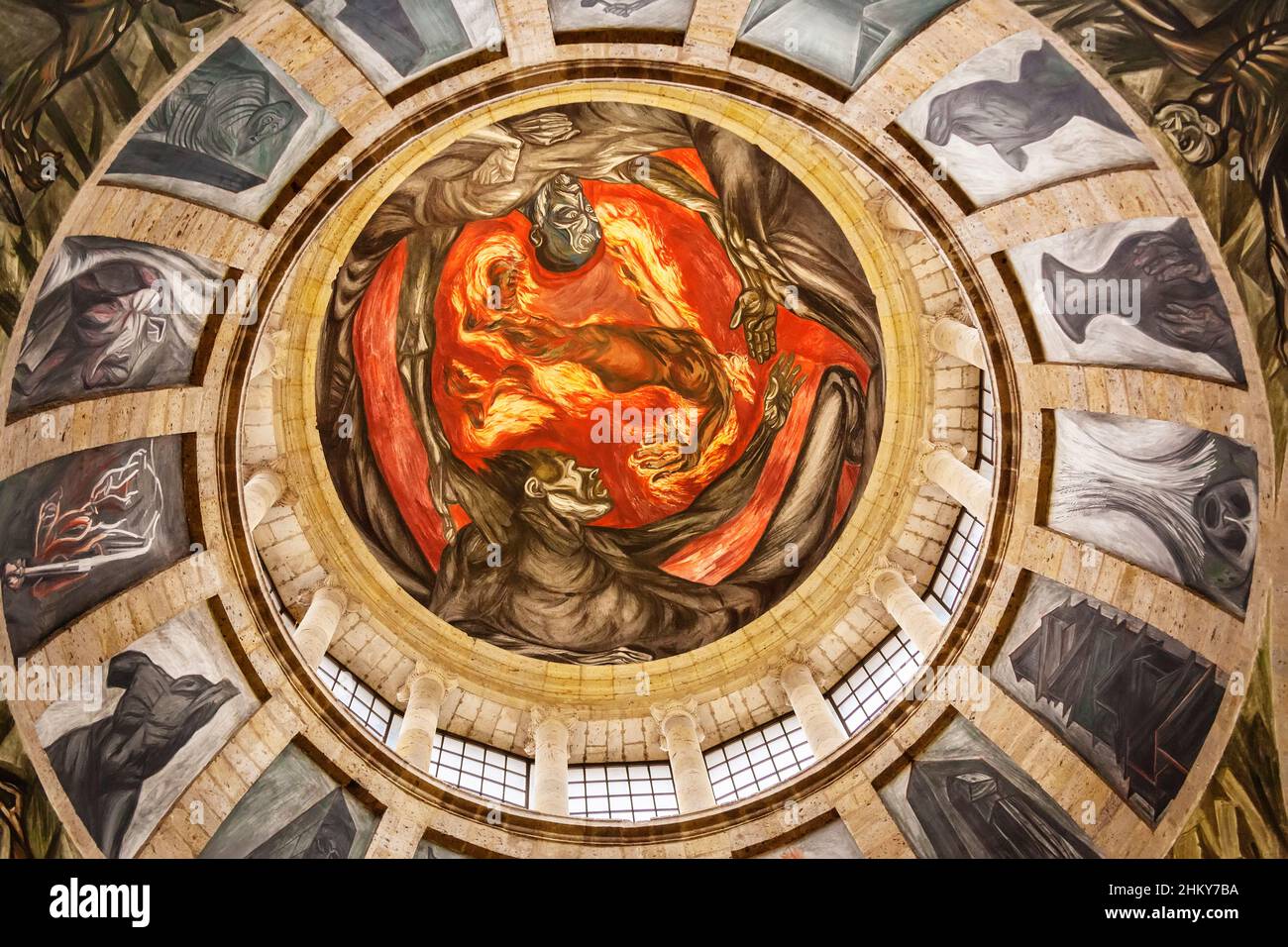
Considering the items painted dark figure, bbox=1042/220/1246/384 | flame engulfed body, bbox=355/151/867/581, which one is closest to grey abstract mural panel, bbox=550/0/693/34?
painted dark figure, bbox=1042/220/1246/384

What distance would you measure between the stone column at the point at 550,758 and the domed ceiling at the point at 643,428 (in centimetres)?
12

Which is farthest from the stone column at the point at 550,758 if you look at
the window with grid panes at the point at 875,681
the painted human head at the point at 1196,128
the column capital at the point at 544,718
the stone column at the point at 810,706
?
the painted human head at the point at 1196,128

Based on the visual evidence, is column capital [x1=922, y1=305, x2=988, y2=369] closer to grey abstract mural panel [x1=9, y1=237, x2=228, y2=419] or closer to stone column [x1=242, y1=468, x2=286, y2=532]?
grey abstract mural panel [x1=9, y1=237, x2=228, y2=419]

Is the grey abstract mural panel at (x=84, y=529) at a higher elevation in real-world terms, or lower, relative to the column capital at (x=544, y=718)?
higher

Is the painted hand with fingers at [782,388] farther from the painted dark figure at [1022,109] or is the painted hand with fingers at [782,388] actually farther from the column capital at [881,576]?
the painted dark figure at [1022,109]

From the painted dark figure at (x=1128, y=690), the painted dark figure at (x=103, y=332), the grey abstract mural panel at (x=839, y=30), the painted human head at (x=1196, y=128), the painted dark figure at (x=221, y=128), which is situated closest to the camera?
the painted human head at (x=1196, y=128)

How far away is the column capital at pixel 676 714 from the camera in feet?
83.1

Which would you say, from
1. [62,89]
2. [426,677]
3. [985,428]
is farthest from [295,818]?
[985,428]

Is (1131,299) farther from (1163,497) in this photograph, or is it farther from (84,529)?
(84,529)

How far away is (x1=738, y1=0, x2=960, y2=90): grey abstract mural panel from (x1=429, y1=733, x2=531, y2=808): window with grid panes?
50.5 ft

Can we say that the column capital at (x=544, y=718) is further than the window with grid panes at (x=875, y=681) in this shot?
Yes

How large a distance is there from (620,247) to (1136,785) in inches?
621
